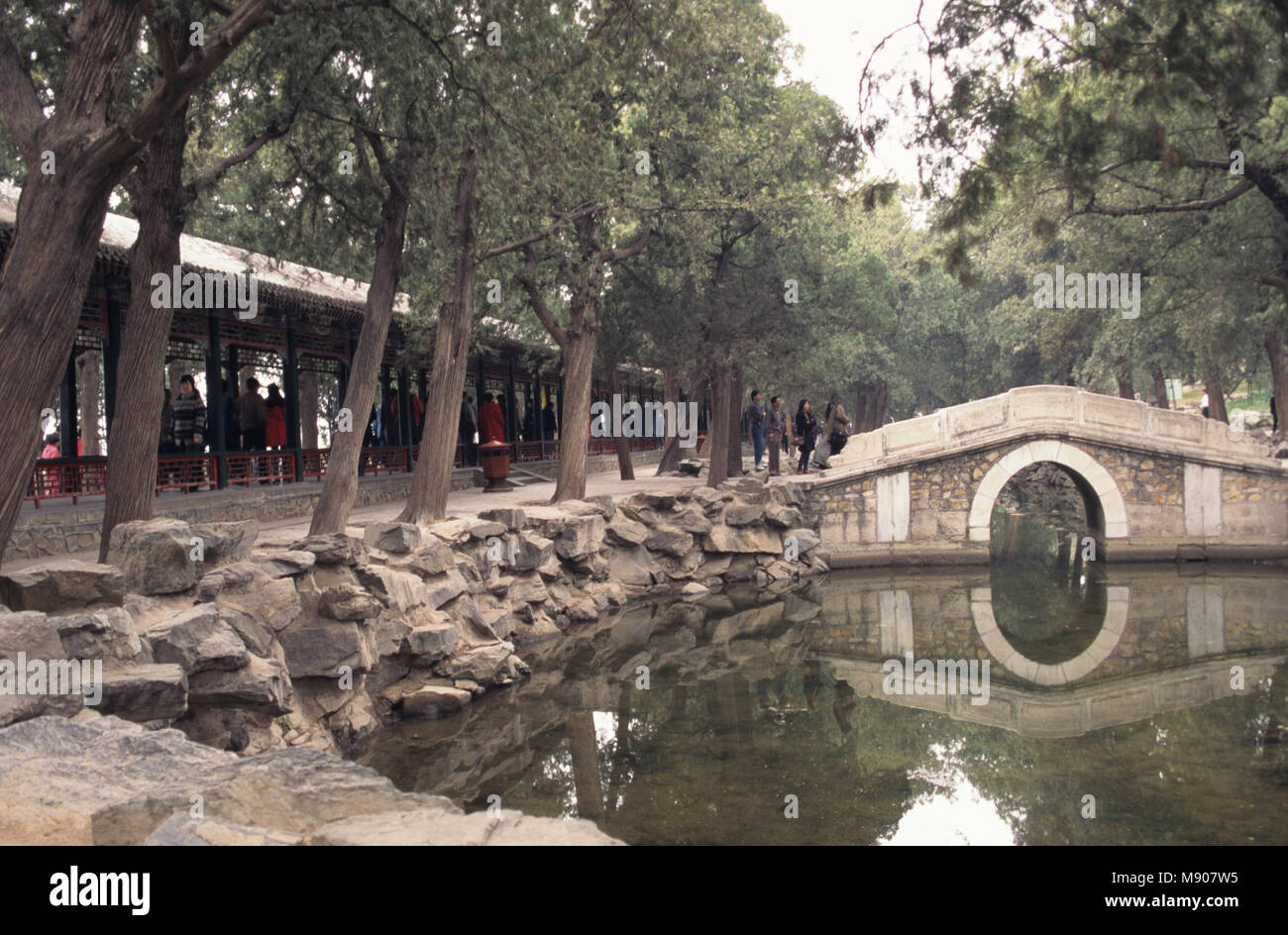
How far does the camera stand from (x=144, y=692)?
559 centimetres

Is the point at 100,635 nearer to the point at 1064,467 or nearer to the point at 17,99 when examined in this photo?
the point at 17,99

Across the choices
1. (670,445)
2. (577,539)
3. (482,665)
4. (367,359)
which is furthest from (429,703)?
(670,445)

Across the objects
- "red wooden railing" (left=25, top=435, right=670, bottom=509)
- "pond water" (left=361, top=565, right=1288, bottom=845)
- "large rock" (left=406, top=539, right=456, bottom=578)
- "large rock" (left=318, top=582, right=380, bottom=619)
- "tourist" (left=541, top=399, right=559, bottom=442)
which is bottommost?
"pond water" (left=361, top=565, right=1288, bottom=845)

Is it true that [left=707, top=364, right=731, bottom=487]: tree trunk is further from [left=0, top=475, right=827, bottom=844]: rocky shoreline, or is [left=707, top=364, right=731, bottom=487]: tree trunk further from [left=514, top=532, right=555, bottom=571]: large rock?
[left=514, top=532, right=555, bottom=571]: large rock

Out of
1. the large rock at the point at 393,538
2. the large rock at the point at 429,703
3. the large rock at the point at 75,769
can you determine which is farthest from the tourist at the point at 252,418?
the large rock at the point at 75,769

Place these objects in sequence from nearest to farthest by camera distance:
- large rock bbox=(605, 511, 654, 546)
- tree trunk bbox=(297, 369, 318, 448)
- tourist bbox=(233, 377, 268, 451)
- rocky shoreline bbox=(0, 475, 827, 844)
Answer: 1. rocky shoreline bbox=(0, 475, 827, 844)
2. tourist bbox=(233, 377, 268, 451)
3. large rock bbox=(605, 511, 654, 546)
4. tree trunk bbox=(297, 369, 318, 448)

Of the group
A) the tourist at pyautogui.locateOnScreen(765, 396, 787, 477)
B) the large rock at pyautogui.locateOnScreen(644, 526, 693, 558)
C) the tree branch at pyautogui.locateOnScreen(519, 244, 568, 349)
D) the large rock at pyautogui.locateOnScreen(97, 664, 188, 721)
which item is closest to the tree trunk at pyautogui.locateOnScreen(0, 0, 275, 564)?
the large rock at pyautogui.locateOnScreen(97, 664, 188, 721)

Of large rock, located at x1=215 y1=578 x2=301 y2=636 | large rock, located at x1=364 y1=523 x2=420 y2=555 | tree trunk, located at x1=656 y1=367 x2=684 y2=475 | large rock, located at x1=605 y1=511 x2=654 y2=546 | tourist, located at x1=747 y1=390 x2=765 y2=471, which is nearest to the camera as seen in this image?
large rock, located at x1=215 y1=578 x2=301 y2=636

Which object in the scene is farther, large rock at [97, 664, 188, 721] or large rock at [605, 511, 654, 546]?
large rock at [605, 511, 654, 546]

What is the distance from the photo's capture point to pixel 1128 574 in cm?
1702

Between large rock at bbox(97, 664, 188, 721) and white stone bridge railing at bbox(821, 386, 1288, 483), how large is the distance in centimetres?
1385

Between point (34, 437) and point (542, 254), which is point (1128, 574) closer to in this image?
point (542, 254)

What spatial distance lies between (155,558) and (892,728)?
21.0ft

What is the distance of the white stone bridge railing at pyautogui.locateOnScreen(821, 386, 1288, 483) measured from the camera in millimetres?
17609
